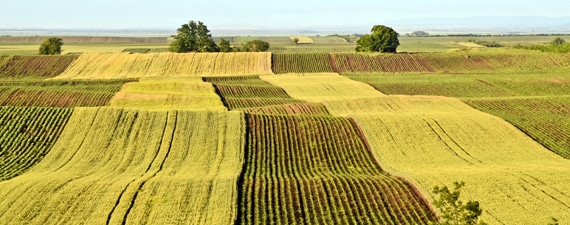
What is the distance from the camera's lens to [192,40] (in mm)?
132000

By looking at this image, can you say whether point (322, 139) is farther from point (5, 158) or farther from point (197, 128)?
point (5, 158)

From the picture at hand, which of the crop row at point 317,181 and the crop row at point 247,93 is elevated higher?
the crop row at point 317,181

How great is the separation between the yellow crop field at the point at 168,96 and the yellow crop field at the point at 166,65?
16232 mm

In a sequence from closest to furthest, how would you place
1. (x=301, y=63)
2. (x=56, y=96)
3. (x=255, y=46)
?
(x=56, y=96), (x=301, y=63), (x=255, y=46)

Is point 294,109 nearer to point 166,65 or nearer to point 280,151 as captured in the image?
point 280,151

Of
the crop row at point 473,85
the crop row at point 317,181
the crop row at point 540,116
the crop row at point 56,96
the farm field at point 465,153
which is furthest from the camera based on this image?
the crop row at point 473,85

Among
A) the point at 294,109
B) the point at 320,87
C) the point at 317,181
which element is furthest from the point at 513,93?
the point at 317,181

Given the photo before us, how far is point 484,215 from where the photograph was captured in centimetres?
2967

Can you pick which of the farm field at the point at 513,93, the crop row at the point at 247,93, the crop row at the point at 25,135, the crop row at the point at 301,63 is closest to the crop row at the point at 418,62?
→ the crop row at the point at 301,63

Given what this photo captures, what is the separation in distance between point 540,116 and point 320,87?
33439mm

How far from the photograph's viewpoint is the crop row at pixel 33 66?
321ft

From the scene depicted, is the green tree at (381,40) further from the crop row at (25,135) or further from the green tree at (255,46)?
the crop row at (25,135)

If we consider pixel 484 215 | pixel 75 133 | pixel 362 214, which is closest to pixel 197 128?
pixel 75 133

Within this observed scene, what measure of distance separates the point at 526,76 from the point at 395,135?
2046 inches
